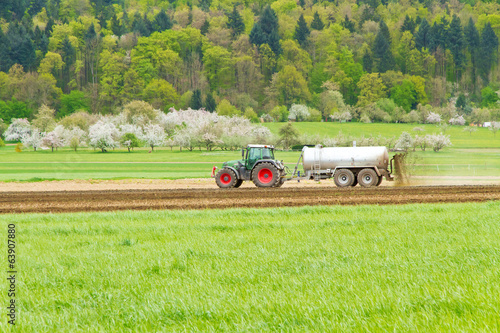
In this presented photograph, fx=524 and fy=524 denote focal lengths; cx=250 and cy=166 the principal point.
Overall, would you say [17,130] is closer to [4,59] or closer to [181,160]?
[181,160]

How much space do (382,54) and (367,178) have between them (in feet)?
594

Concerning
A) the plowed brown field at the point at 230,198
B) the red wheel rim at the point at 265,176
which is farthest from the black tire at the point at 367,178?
the red wheel rim at the point at 265,176

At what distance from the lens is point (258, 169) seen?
1121 inches

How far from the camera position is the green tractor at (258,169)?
2838 centimetres

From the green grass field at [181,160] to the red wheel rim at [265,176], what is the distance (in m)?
8.64

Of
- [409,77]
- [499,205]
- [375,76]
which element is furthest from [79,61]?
[499,205]

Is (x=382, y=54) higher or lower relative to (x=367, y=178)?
higher

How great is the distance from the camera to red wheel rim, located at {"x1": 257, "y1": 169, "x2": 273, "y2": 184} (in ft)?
94.1

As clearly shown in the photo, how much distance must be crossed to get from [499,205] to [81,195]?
Answer: 62.5ft

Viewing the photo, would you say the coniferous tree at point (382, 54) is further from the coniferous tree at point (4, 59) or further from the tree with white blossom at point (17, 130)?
the coniferous tree at point (4, 59)

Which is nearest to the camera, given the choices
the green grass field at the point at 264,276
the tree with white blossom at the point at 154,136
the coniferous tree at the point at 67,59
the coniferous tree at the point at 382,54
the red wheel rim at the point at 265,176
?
the green grass field at the point at 264,276

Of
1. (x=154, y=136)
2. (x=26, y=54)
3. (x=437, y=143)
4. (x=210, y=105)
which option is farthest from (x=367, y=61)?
(x=26, y=54)

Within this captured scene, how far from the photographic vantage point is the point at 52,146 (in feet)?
291

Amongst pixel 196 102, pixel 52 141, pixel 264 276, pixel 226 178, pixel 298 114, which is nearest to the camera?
pixel 264 276
